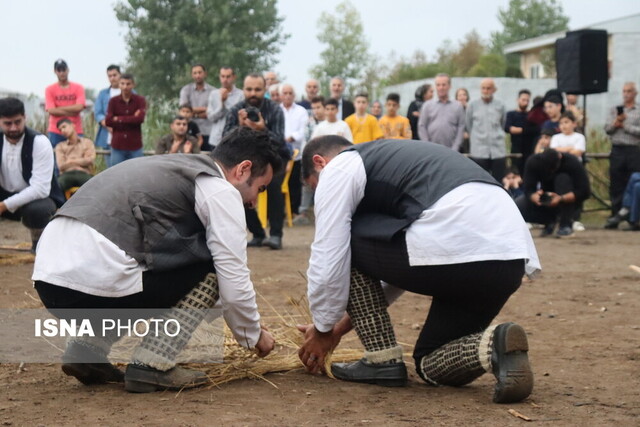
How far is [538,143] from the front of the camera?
1411 centimetres

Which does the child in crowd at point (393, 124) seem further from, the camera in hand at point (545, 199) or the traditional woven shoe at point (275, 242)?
the traditional woven shoe at point (275, 242)

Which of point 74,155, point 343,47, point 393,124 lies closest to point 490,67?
point 343,47

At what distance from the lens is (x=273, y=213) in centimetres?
1071

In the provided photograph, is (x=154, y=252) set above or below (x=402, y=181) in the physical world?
below

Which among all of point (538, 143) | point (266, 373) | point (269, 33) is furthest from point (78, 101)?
point (269, 33)

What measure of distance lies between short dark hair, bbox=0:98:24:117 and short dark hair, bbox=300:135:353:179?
4.35 m

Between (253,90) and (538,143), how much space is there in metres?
5.40

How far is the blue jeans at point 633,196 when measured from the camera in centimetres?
1380

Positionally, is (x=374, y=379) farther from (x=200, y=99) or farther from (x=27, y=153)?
(x=200, y=99)

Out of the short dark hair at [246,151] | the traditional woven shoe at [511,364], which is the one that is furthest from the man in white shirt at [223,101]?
the traditional woven shoe at [511,364]

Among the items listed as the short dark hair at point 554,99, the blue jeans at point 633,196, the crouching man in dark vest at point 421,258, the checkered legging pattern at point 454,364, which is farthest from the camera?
the short dark hair at point 554,99

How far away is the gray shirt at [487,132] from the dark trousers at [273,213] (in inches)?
173

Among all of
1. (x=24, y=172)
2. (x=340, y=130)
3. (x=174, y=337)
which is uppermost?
(x=340, y=130)

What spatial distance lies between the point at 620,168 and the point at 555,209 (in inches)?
98.8
